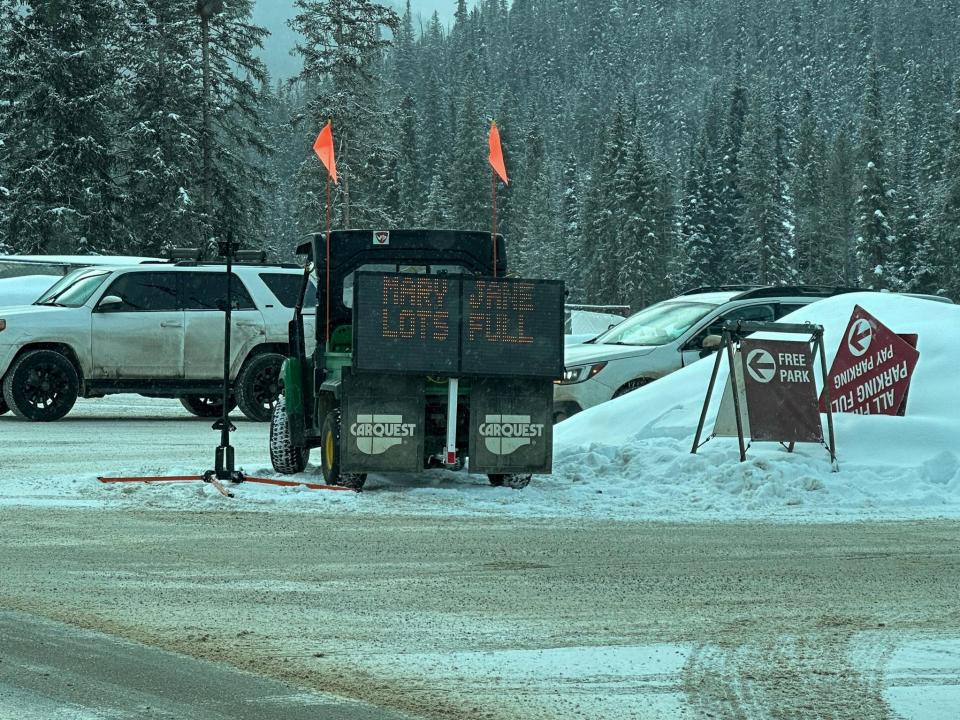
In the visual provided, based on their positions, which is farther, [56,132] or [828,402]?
[56,132]

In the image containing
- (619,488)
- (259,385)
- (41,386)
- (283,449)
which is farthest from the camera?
(259,385)

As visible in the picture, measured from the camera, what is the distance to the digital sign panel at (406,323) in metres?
10.4

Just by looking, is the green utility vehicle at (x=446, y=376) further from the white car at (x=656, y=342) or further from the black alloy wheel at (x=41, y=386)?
the black alloy wheel at (x=41, y=386)

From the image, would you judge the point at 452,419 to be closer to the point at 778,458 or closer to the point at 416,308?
the point at 416,308

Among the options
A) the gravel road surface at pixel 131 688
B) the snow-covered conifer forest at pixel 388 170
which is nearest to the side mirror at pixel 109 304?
the gravel road surface at pixel 131 688

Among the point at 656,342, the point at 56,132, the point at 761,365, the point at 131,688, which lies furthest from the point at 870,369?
the point at 56,132

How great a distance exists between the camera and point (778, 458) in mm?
11680

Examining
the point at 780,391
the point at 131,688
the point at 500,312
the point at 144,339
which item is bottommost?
the point at 131,688

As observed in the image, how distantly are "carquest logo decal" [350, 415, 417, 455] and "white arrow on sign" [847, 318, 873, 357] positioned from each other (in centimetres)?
460

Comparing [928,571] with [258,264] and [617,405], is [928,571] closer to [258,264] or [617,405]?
[617,405]

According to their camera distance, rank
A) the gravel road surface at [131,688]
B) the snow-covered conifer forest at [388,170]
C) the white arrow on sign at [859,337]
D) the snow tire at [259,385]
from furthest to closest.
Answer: the snow-covered conifer forest at [388,170] < the snow tire at [259,385] < the white arrow on sign at [859,337] < the gravel road surface at [131,688]

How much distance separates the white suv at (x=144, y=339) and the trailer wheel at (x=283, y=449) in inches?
246

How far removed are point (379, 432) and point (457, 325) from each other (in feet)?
3.28

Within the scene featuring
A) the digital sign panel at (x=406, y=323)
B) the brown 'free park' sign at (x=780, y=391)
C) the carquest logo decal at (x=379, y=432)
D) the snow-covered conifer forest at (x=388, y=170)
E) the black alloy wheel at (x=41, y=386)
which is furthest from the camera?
the snow-covered conifer forest at (x=388, y=170)
